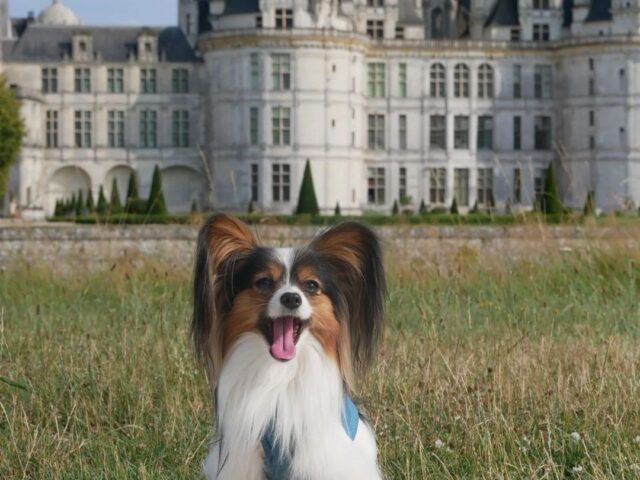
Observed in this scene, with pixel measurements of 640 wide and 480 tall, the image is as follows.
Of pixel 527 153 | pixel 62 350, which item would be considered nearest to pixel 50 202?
pixel 527 153

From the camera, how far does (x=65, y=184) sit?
43562 millimetres

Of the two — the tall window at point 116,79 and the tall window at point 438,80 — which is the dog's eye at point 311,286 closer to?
the tall window at point 438,80

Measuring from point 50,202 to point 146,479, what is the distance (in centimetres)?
3821

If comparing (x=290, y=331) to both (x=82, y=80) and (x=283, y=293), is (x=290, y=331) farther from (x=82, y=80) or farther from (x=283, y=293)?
(x=82, y=80)

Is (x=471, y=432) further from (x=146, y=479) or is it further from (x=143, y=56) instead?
(x=143, y=56)

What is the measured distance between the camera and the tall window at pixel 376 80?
43.1 meters

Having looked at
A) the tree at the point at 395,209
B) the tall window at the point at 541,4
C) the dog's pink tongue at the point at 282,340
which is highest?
the tall window at the point at 541,4

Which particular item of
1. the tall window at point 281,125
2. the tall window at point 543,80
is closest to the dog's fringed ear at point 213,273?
the tall window at point 281,125

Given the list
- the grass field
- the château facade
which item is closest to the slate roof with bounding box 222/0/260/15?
the château facade

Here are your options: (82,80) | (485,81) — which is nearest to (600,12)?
(485,81)

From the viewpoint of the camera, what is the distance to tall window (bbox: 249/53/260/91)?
40.8m

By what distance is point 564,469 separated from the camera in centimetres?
633

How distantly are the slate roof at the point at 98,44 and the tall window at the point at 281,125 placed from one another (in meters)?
4.30

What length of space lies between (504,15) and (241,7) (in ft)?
27.6
